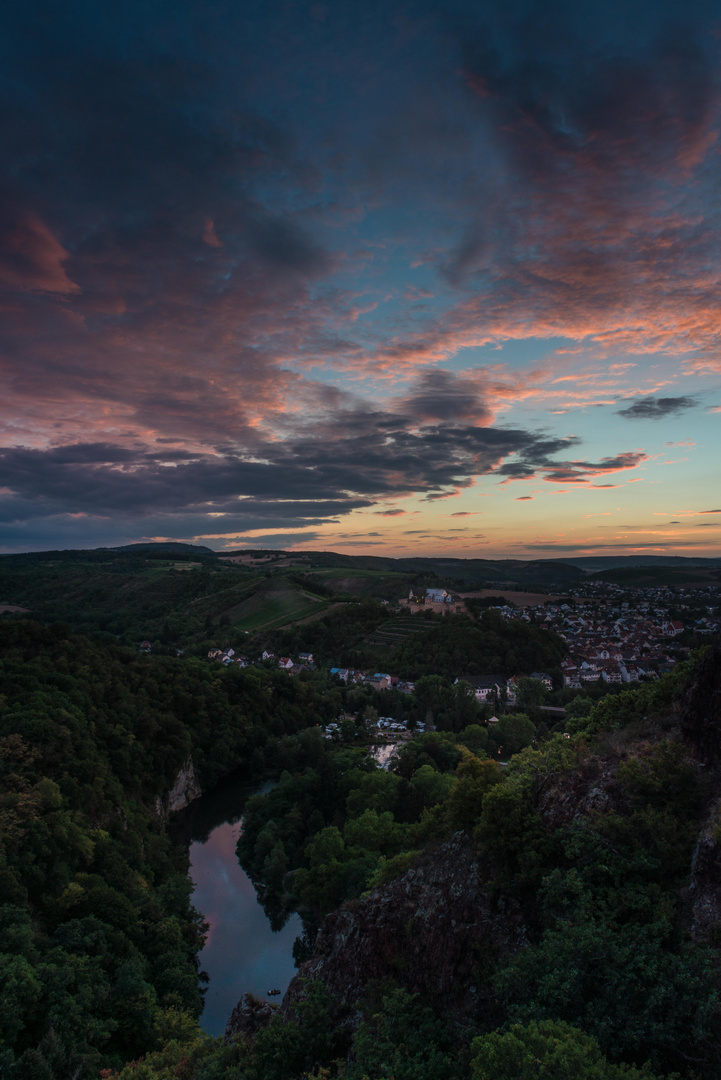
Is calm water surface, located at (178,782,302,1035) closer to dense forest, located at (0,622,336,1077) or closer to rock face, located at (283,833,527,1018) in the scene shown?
dense forest, located at (0,622,336,1077)

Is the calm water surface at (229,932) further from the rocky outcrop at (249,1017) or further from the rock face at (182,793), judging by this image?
the rocky outcrop at (249,1017)

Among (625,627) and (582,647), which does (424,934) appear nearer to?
(582,647)

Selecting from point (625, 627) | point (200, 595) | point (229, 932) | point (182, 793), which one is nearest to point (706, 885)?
point (229, 932)

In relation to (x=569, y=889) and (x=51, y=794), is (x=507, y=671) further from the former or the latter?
(x=569, y=889)

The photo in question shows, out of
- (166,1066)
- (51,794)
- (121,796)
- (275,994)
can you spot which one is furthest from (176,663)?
(166,1066)

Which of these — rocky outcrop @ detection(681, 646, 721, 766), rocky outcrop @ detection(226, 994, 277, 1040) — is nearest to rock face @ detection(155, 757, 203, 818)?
rocky outcrop @ detection(226, 994, 277, 1040)

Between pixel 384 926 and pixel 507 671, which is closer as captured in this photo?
pixel 384 926

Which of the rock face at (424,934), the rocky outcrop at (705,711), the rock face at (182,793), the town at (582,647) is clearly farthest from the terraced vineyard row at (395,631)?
the rocky outcrop at (705,711)
